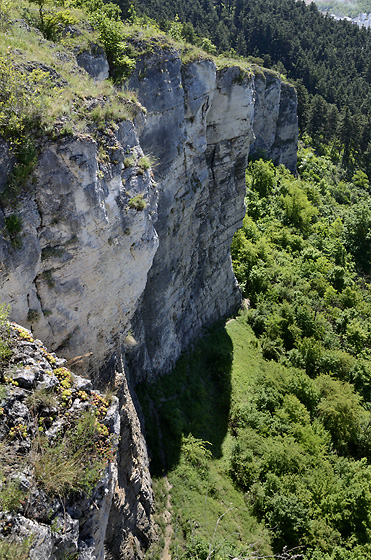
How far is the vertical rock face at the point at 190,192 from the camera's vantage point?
19781 mm

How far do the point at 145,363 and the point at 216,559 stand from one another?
10.2 m

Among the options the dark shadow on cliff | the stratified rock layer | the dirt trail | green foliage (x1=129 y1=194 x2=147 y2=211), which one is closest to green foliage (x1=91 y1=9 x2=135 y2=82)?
the stratified rock layer

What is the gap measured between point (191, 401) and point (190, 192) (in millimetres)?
14036

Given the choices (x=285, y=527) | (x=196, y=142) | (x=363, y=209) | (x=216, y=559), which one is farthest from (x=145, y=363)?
(x=363, y=209)

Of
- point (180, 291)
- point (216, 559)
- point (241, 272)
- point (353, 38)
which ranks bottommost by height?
point (216, 559)

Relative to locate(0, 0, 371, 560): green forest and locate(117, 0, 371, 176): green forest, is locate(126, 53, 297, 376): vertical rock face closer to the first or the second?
locate(0, 0, 371, 560): green forest

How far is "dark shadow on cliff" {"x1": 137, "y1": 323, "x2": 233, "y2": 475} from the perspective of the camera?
21.4 metres

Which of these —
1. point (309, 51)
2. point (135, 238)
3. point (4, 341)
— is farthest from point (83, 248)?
point (309, 51)

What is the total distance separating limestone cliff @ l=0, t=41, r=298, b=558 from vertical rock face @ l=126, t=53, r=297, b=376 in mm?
97

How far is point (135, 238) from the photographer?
40.8 feet

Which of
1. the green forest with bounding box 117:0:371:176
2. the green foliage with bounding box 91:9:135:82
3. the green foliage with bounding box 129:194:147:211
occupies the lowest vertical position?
the green foliage with bounding box 129:194:147:211

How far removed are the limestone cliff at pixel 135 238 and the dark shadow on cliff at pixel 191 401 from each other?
1.28 m

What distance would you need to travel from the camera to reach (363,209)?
53.2 m

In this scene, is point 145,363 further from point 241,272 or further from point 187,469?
point 241,272
